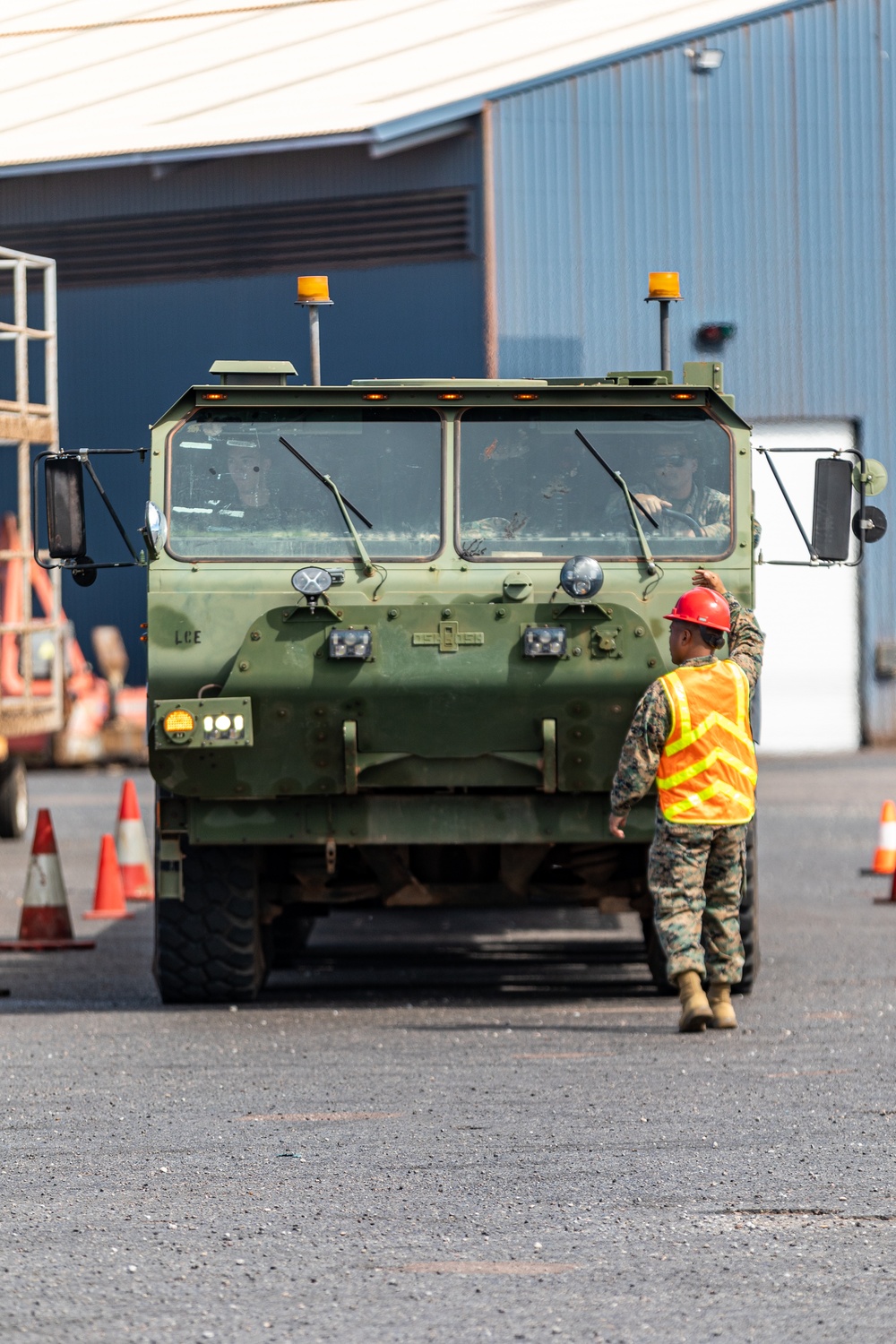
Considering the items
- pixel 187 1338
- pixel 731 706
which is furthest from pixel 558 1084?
pixel 187 1338

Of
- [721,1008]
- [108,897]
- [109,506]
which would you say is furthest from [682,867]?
[108,897]

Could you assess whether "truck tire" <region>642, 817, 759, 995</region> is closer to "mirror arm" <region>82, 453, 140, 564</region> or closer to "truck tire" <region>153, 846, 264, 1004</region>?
"truck tire" <region>153, 846, 264, 1004</region>

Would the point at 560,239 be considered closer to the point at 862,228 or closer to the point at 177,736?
the point at 862,228

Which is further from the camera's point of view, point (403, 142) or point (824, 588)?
point (824, 588)

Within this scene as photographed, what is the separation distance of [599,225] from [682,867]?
19.9 metres

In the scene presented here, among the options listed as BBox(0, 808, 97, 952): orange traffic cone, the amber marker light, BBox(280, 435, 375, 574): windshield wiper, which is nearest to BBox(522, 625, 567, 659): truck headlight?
BBox(280, 435, 375, 574): windshield wiper

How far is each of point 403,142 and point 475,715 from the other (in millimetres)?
18810

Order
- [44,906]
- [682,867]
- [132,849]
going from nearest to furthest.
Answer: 1. [682,867]
2. [44,906]
3. [132,849]

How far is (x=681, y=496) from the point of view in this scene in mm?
11062

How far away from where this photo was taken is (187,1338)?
5254mm

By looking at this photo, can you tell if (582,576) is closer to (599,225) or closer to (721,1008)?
(721,1008)

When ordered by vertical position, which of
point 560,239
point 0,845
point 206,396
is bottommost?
point 0,845

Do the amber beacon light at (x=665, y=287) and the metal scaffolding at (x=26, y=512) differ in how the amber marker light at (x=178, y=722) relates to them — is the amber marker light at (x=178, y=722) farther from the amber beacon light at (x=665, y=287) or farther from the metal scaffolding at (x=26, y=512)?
the metal scaffolding at (x=26, y=512)

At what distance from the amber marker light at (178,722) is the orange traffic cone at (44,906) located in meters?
3.10
